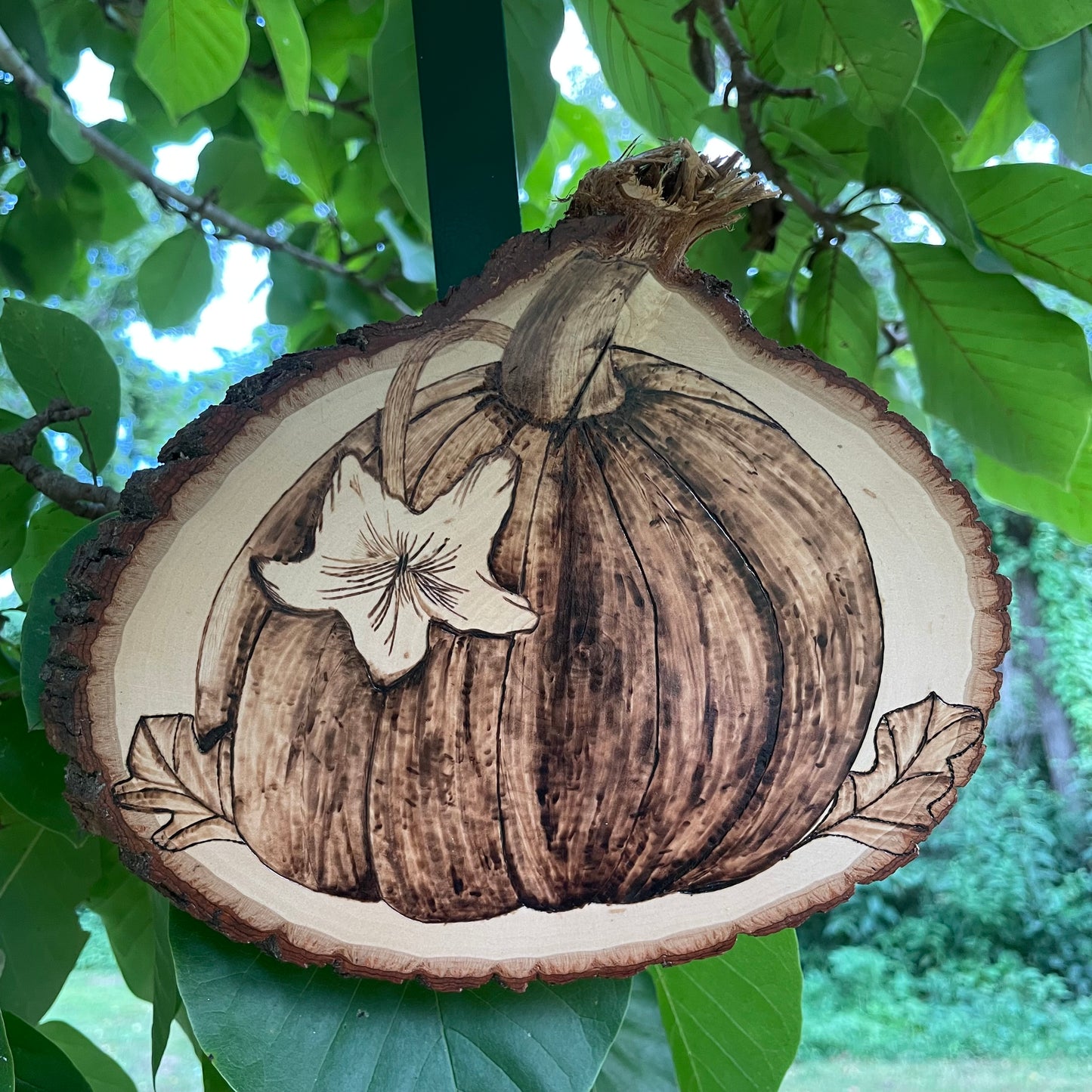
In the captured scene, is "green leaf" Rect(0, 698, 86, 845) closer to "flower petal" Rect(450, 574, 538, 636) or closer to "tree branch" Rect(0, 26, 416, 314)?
"flower petal" Rect(450, 574, 538, 636)

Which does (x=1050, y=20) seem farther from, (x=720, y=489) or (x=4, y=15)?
(x=4, y=15)

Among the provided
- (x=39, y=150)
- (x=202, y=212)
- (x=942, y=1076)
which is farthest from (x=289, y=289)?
(x=942, y=1076)

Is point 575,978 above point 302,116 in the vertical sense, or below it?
below

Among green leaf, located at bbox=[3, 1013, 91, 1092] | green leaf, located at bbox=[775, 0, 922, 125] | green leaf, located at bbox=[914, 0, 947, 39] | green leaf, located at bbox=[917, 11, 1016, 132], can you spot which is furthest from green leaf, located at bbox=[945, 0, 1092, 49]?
green leaf, located at bbox=[3, 1013, 91, 1092]

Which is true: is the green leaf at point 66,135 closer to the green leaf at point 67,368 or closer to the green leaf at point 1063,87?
the green leaf at point 67,368

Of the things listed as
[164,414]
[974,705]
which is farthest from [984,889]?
[974,705]

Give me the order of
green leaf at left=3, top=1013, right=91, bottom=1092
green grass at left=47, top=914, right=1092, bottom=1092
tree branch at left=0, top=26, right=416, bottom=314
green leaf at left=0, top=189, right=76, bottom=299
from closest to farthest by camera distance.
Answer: green leaf at left=3, top=1013, right=91, bottom=1092 < tree branch at left=0, top=26, right=416, bottom=314 < green leaf at left=0, top=189, right=76, bottom=299 < green grass at left=47, top=914, right=1092, bottom=1092

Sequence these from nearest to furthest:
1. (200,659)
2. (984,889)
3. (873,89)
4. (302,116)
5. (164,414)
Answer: (200,659) < (873,89) < (302,116) < (164,414) < (984,889)

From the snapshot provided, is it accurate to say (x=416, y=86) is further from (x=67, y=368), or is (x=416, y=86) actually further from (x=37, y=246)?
Answer: (x=37, y=246)
